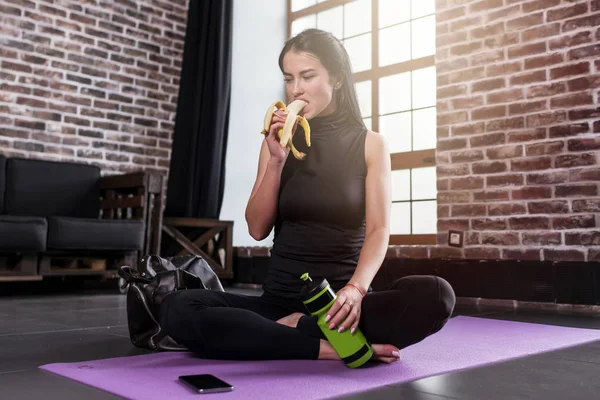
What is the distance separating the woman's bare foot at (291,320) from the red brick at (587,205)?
1.93m

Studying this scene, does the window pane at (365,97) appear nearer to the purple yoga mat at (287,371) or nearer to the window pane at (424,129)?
the window pane at (424,129)

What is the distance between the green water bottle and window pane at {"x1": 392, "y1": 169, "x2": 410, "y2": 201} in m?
2.59

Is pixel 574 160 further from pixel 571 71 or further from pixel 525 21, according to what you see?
pixel 525 21

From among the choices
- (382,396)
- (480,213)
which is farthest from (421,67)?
(382,396)

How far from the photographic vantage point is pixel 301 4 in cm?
491

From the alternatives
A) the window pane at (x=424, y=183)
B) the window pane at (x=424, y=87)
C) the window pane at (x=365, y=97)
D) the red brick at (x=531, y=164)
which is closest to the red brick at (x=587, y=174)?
the red brick at (x=531, y=164)

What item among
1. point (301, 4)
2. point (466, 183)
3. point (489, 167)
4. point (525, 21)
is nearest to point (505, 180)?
point (489, 167)

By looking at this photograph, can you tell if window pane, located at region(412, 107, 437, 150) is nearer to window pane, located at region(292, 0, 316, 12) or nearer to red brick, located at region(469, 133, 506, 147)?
red brick, located at region(469, 133, 506, 147)

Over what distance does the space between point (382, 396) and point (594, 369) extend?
64 cm

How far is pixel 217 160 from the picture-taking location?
4488mm

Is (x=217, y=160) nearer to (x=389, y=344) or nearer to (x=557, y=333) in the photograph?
(x=557, y=333)

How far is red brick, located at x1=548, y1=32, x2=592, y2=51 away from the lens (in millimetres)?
2936

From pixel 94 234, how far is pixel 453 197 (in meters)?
2.06

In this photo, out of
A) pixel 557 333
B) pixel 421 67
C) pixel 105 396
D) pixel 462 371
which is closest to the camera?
pixel 105 396
